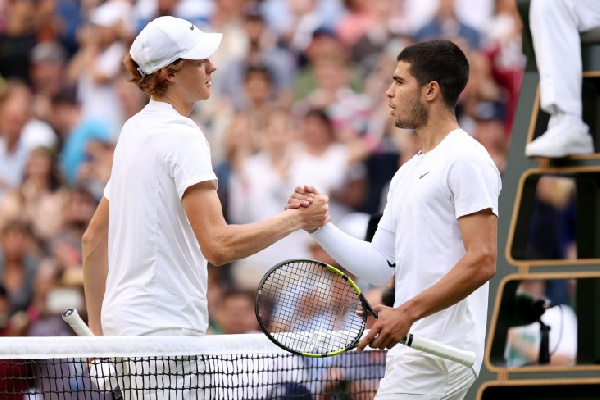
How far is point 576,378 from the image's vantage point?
5.62 meters

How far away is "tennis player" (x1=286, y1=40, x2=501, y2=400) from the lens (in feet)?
14.2

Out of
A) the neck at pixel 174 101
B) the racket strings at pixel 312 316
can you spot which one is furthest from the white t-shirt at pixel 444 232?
the neck at pixel 174 101

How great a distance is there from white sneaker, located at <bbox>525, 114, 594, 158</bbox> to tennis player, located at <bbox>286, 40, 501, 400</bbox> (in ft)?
3.74

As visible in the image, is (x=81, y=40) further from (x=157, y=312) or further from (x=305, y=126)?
(x=157, y=312)

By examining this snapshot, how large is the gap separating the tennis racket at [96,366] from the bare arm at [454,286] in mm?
905

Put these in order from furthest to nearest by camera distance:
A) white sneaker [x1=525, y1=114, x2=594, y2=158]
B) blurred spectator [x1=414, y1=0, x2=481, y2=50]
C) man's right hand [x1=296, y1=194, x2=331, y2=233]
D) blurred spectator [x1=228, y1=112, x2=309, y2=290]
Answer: blurred spectator [x1=414, y1=0, x2=481, y2=50], blurred spectator [x1=228, y1=112, x2=309, y2=290], white sneaker [x1=525, y1=114, x2=594, y2=158], man's right hand [x1=296, y1=194, x2=331, y2=233]

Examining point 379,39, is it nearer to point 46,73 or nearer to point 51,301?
point 46,73

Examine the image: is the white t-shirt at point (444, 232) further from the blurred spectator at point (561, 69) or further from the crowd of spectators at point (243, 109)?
the crowd of spectators at point (243, 109)

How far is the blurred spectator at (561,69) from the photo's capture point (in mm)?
5809

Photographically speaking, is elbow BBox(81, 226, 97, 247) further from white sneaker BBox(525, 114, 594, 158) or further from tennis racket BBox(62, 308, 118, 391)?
white sneaker BBox(525, 114, 594, 158)

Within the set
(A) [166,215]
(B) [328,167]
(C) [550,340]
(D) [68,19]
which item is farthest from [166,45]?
(D) [68,19]

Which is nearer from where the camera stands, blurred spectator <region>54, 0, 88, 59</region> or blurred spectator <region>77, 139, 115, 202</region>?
blurred spectator <region>77, 139, 115, 202</region>

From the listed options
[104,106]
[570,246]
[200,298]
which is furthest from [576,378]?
[104,106]

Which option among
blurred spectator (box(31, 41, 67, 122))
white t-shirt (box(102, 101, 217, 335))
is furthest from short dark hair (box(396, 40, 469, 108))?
blurred spectator (box(31, 41, 67, 122))
